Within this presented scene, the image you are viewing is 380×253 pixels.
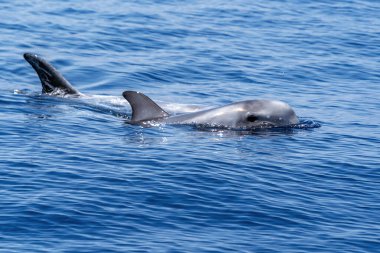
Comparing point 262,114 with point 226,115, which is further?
point 262,114

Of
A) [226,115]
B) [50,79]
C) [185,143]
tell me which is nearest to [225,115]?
[226,115]

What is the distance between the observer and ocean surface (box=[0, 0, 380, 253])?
54.6 feet

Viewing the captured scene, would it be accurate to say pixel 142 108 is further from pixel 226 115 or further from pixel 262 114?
pixel 262 114

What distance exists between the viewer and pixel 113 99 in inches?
1088

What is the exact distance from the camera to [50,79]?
27344mm

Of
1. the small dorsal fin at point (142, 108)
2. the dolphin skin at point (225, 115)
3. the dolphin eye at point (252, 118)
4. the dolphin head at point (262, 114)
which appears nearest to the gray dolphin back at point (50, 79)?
the dolphin skin at point (225, 115)

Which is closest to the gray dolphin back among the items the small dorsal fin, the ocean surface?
the ocean surface

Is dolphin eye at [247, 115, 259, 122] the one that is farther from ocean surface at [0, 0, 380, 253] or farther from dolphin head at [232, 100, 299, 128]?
ocean surface at [0, 0, 380, 253]

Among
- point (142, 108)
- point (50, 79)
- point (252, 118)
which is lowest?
point (252, 118)

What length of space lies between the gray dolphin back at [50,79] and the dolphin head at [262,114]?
5.05m

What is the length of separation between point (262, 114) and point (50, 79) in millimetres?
6140

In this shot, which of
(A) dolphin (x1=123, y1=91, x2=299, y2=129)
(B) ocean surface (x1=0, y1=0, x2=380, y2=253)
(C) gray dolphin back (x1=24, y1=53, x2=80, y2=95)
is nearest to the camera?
(B) ocean surface (x1=0, y1=0, x2=380, y2=253)

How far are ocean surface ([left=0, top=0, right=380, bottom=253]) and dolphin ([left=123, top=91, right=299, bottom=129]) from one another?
0.38m

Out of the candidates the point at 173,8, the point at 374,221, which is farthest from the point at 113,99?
the point at 173,8
